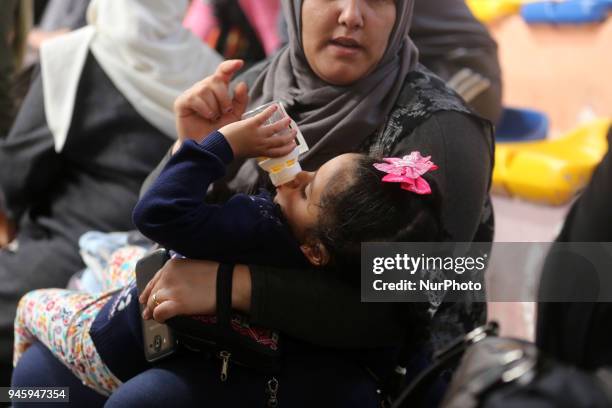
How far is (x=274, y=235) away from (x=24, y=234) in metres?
1.01

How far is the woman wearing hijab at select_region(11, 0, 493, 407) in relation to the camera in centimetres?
109

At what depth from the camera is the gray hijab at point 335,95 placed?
48.8 inches

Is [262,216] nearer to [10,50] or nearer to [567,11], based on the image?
[10,50]

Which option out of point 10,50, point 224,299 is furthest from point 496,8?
point 224,299

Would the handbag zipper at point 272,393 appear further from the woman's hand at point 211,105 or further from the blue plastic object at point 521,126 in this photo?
the blue plastic object at point 521,126

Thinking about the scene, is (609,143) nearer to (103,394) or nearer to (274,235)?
(274,235)

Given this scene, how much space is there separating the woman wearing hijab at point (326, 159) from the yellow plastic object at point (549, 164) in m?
1.35

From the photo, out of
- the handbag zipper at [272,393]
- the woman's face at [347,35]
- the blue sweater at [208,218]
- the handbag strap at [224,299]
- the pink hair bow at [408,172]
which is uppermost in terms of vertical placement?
the woman's face at [347,35]

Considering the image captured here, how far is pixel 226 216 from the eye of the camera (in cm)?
106

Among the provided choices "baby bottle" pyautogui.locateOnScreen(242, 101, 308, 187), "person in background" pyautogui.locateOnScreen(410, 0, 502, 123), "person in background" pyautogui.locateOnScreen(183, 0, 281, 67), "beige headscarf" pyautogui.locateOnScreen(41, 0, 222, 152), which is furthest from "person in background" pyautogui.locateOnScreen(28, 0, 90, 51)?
"baby bottle" pyautogui.locateOnScreen(242, 101, 308, 187)

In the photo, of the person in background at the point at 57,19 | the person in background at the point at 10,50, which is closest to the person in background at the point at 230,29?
the person in background at the point at 57,19

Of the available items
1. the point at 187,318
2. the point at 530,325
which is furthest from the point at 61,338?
Answer: the point at 530,325

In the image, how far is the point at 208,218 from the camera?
3.41 feet

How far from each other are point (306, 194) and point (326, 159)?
140 millimetres
